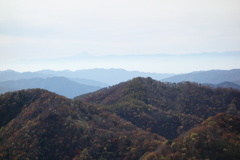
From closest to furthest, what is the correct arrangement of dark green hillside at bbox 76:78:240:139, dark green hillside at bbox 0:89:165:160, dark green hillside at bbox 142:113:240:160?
dark green hillside at bbox 142:113:240:160
dark green hillside at bbox 0:89:165:160
dark green hillside at bbox 76:78:240:139

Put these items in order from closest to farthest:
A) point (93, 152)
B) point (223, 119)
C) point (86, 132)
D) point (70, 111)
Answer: point (223, 119)
point (93, 152)
point (86, 132)
point (70, 111)

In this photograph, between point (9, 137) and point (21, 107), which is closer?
point (9, 137)

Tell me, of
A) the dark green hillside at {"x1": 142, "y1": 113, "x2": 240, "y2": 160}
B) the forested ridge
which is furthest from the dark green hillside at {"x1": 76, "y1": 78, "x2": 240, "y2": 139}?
the dark green hillside at {"x1": 142, "y1": 113, "x2": 240, "y2": 160}

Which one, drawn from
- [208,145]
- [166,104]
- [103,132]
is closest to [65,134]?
[103,132]

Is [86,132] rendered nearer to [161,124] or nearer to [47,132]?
[47,132]

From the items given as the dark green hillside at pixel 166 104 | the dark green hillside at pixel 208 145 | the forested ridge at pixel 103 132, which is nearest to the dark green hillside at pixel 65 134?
the forested ridge at pixel 103 132

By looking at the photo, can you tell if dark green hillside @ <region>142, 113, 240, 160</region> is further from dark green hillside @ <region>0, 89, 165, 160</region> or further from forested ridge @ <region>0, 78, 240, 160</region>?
dark green hillside @ <region>0, 89, 165, 160</region>

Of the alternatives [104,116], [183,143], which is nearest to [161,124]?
[104,116]
